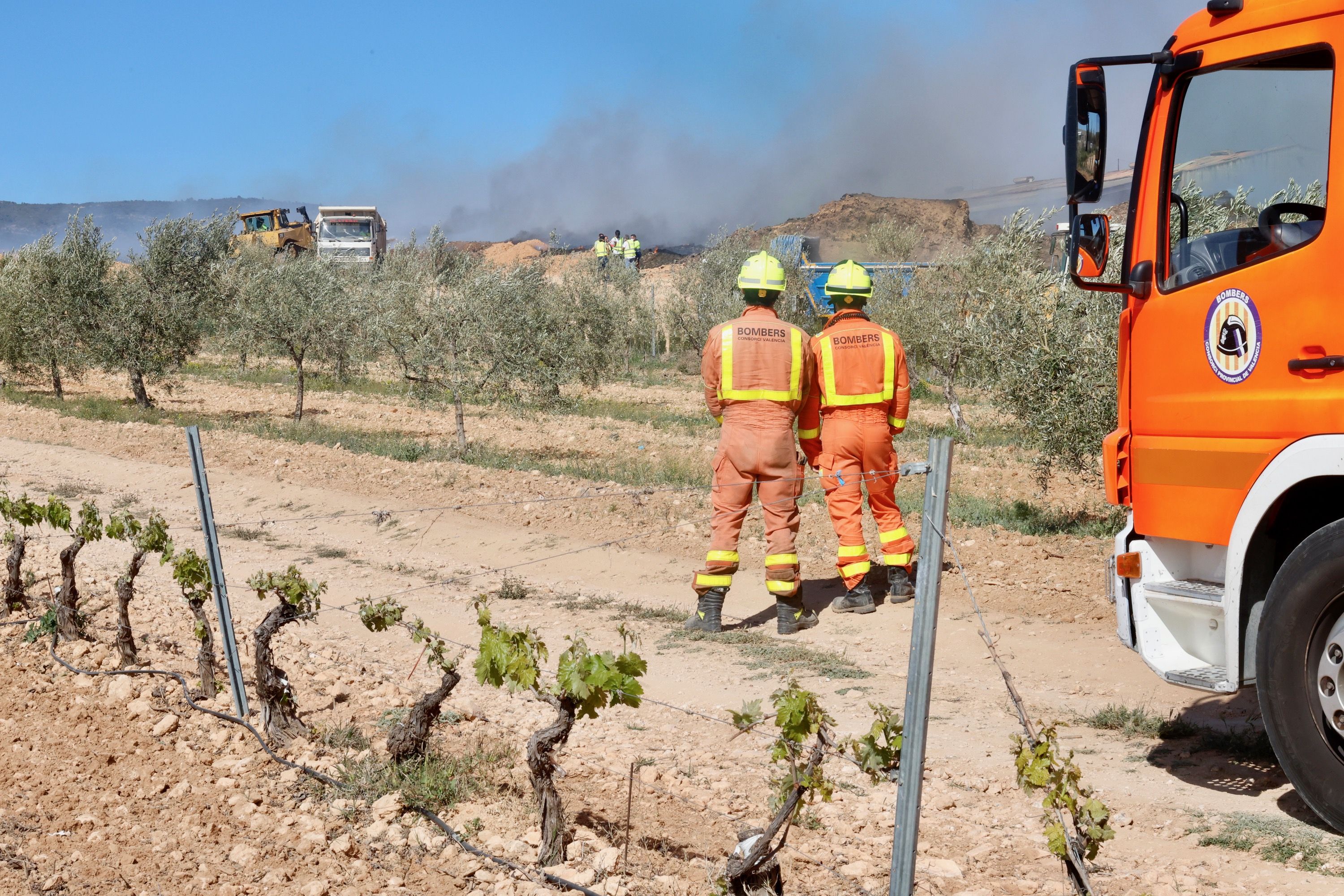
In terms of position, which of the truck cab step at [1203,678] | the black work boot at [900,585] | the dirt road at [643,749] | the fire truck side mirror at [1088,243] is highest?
the fire truck side mirror at [1088,243]

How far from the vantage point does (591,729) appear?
5.57 meters

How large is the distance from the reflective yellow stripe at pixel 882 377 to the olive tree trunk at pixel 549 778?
3.98 m

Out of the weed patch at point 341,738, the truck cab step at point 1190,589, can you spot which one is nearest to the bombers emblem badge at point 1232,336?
the truck cab step at point 1190,589

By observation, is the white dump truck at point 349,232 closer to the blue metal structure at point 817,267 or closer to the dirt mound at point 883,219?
the blue metal structure at point 817,267

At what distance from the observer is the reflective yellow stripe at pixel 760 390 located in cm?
710

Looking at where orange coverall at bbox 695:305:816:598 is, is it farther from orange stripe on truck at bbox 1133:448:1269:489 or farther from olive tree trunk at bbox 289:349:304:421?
olive tree trunk at bbox 289:349:304:421

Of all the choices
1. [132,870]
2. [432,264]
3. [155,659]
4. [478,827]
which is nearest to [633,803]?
[478,827]

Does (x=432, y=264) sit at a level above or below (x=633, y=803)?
above

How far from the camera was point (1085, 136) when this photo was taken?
14.3 ft

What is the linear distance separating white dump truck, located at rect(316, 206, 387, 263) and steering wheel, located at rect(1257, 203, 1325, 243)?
1438 inches

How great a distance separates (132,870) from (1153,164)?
4626mm

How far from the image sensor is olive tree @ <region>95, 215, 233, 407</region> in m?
21.5

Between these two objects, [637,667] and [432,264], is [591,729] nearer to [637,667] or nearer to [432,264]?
[637,667]

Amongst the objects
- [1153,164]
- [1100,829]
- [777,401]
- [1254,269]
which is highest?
[1153,164]
